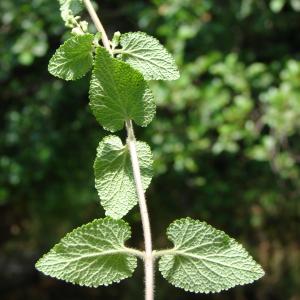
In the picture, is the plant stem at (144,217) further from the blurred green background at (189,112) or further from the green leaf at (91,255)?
the blurred green background at (189,112)

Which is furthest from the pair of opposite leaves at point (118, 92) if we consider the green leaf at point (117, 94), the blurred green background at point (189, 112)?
the blurred green background at point (189, 112)

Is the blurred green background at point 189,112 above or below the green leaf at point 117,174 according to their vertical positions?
below

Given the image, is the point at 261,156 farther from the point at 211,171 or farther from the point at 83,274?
the point at 83,274

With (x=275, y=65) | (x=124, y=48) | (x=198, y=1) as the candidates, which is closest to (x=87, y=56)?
(x=124, y=48)

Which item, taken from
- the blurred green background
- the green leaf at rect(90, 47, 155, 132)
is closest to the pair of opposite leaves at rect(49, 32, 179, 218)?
the green leaf at rect(90, 47, 155, 132)

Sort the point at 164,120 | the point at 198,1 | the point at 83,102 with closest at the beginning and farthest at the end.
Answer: the point at 198,1, the point at 164,120, the point at 83,102

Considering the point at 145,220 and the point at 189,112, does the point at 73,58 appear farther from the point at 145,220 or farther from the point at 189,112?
the point at 189,112

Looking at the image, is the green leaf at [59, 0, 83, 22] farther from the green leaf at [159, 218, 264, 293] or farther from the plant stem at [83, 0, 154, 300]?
the green leaf at [159, 218, 264, 293]
